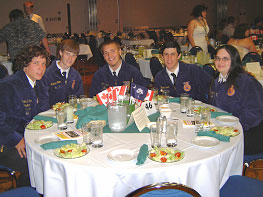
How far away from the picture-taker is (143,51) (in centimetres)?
666

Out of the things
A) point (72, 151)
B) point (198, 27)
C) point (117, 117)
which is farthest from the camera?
point (198, 27)

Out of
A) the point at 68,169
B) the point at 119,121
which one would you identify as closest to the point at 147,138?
the point at 119,121

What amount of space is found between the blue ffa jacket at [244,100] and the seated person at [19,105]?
1703 millimetres

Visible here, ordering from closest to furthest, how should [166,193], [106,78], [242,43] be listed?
[166,193]
[106,78]
[242,43]

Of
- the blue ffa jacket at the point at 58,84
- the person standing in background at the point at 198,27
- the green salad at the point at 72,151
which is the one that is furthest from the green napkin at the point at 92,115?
the person standing in background at the point at 198,27

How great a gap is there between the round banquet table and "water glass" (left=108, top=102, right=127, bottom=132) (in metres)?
0.17

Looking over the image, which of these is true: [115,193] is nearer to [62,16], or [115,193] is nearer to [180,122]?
[180,122]

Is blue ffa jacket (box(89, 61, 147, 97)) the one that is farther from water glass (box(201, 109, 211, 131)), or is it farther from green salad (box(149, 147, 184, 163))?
green salad (box(149, 147, 184, 163))

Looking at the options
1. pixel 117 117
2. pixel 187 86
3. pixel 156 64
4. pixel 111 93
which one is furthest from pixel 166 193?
pixel 156 64

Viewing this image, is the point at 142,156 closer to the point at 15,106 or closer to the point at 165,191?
the point at 165,191

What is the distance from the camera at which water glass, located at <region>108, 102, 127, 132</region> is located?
7.27ft

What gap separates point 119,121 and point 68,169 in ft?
2.02

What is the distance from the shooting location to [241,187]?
195 cm

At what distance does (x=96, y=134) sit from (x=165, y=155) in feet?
1.66
